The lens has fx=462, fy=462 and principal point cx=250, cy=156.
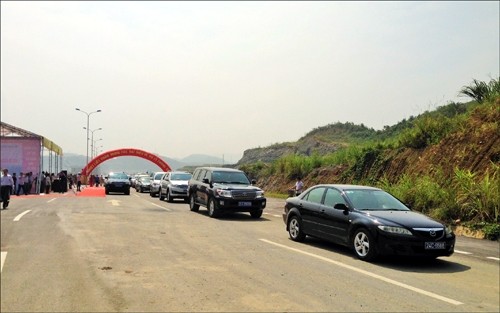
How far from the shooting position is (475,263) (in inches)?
353

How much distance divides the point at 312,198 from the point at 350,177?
16.8 metres

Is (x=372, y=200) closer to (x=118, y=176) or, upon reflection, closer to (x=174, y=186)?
(x=174, y=186)

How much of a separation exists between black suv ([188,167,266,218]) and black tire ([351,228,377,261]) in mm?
7971

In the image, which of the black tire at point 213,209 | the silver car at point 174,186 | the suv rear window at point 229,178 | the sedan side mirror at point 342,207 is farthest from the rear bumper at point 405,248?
the silver car at point 174,186

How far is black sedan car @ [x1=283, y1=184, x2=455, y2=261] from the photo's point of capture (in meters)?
8.43

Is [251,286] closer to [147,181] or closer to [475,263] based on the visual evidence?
[475,263]

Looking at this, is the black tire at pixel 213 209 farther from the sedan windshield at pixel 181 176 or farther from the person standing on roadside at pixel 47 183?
the person standing on roadside at pixel 47 183

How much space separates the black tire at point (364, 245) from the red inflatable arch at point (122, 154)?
179ft

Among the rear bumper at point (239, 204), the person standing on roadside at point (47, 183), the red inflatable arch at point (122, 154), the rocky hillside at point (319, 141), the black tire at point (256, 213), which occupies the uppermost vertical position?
the rocky hillside at point (319, 141)

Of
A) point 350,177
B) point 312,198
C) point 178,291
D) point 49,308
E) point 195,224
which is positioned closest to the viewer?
point 49,308

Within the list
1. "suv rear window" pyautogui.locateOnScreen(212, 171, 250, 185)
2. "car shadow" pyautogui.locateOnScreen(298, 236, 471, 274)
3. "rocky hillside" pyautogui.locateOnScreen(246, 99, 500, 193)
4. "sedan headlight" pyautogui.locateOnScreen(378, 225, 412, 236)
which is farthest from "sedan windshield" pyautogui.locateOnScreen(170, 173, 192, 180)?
"sedan headlight" pyautogui.locateOnScreen(378, 225, 412, 236)

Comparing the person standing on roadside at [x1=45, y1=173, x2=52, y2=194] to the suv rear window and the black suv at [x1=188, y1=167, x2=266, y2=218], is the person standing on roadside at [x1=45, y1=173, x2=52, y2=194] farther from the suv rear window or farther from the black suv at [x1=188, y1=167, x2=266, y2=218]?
the suv rear window

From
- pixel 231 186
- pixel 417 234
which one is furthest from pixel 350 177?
A: pixel 417 234

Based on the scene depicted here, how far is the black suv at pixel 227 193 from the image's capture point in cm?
1675
